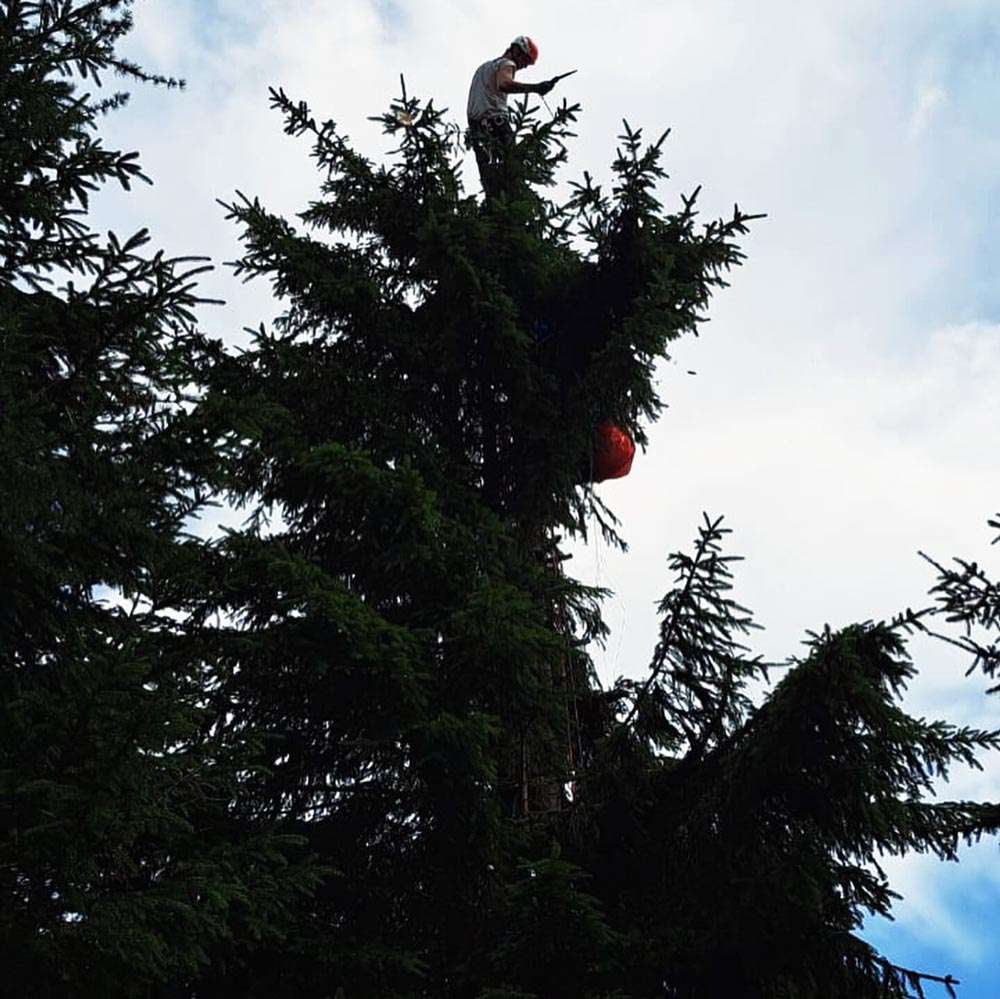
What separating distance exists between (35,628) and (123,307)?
1.64 metres

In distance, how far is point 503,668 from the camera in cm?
850

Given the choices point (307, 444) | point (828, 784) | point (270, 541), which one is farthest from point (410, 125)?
point (828, 784)

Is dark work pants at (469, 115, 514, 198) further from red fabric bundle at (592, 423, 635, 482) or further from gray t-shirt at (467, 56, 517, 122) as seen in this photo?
red fabric bundle at (592, 423, 635, 482)

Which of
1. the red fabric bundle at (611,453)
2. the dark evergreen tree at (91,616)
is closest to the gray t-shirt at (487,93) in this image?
the red fabric bundle at (611,453)

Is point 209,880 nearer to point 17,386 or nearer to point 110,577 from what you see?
point 110,577

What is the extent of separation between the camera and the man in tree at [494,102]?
1227 centimetres

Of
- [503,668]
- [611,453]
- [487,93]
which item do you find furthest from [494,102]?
[503,668]

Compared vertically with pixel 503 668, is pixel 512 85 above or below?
above

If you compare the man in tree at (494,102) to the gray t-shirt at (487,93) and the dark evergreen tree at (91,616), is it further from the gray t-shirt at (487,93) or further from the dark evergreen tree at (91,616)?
the dark evergreen tree at (91,616)

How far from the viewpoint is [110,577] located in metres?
6.87

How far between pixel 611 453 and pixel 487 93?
375 centimetres

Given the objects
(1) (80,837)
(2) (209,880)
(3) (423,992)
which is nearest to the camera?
(1) (80,837)

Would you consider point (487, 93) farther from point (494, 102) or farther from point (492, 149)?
point (492, 149)

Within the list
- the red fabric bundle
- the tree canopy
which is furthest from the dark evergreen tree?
the red fabric bundle
